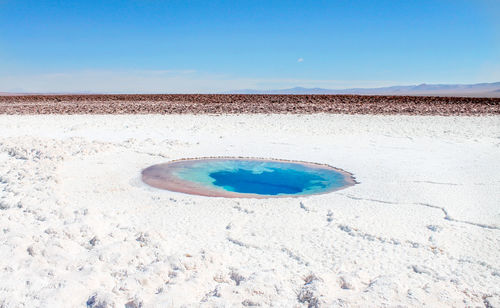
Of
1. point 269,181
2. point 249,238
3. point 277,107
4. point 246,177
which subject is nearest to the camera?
point 249,238

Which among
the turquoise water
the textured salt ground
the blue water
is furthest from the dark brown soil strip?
the blue water

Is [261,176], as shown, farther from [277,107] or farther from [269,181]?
[277,107]

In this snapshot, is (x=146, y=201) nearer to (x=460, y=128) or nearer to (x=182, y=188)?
(x=182, y=188)

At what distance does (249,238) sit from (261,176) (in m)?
2.41

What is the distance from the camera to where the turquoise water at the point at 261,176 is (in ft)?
16.4

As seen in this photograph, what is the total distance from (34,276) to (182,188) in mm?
2338

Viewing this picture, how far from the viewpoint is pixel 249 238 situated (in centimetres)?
333

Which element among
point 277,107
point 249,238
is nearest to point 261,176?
point 249,238

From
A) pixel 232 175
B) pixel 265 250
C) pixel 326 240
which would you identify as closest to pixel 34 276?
pixel 265 250

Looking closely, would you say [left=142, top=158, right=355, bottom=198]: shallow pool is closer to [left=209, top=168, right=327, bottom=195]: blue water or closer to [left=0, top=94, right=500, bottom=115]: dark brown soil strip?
[left=209, top=168, right=327, bottom=195]: blue water

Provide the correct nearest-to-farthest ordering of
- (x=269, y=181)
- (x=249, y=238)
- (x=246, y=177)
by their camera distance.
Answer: (x=249, y=238)
(x=269, y=181)
(x=246, y=177)

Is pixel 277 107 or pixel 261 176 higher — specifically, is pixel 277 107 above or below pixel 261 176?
above

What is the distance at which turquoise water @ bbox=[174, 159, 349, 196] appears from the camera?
16.4ft

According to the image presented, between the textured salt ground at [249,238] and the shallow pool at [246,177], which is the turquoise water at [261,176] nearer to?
the shallow pool at [246,177]
